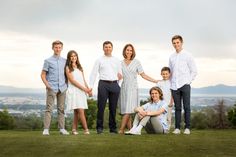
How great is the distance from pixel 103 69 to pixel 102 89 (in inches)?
21.2

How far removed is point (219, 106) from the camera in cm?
3453

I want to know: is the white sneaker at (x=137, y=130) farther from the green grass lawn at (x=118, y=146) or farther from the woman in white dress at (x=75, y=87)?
the woman in white dress at (x=75, y=87)

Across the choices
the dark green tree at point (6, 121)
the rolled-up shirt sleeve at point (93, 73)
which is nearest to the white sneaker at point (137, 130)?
the rolled-up shirt sleeve at point (93, 73)

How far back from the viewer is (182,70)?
41.6 ft

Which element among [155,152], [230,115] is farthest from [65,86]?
[230,115]

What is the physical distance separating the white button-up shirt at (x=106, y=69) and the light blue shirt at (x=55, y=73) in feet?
2.68

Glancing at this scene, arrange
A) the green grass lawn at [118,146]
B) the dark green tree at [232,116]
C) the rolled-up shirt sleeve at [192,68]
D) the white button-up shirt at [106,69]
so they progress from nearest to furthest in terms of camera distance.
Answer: the green grass lawn at [118,146] → the rolled-up shirt sleeve at [192,68] → the white button-up shirt at [106,69] → the dark green tree at [232,116]

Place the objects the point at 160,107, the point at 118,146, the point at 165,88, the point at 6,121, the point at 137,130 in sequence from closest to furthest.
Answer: the point at 118,146, the point at 137,130, the point at 160,107, the point at 165,88, the point at 6,121

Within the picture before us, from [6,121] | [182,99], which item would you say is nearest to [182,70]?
[182,99]

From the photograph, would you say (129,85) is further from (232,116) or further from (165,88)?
(232,116)

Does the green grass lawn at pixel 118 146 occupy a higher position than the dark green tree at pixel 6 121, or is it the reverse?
the green grass lawn at pixel 118 146

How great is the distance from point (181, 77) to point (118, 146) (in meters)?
3.37

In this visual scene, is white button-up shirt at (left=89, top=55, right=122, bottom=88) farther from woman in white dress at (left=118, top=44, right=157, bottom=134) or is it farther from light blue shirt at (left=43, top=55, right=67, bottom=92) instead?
light blue shirt at (left=43, top=55, right=67, bottom=92)

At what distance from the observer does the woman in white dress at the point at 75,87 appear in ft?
41.4
